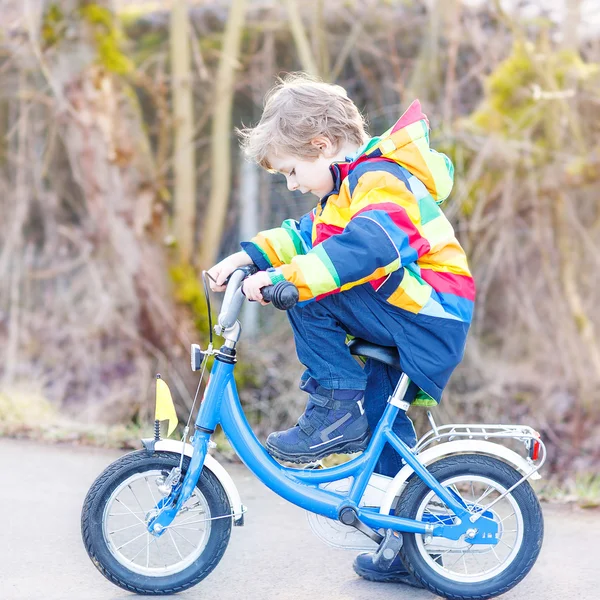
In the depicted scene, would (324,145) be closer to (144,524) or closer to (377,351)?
(377,351)

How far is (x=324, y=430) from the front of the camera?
2.77m

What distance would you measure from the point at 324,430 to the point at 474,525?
56 cm

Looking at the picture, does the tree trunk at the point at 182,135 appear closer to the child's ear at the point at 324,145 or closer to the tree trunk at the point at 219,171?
the tree trunk at the point at 219,171

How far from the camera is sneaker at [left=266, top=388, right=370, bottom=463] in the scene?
109 inches

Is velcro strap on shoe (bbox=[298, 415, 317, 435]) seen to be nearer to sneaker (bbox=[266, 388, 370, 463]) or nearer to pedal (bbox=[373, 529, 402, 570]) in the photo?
sneaker (bbox=[266, 388, 370, 463])

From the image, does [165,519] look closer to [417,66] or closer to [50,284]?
[417,66]

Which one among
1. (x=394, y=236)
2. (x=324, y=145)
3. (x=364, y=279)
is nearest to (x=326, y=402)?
(x=364, y=279)

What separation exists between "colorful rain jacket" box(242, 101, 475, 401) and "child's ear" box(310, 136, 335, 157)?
60 mm

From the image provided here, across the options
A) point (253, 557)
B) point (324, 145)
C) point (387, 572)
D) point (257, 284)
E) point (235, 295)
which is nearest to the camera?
point (257, 284)

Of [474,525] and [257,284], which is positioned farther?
[474,525]

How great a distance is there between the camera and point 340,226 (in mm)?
2754

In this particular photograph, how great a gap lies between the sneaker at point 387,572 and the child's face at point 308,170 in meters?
1.22

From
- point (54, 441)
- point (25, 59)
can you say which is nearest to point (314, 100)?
point (54, 441)

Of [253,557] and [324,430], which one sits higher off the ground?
[324,430]
